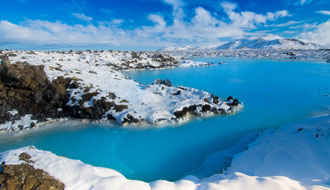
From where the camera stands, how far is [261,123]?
A: 11.2 meters

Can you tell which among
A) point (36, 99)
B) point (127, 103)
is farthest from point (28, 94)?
point (127, 103)

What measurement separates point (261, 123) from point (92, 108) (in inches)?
470

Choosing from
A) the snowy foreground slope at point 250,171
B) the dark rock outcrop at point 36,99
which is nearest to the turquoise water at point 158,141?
the dark rock outcrop at point 36,99

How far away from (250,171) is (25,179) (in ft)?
22.6

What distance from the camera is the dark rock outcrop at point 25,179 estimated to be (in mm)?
4159

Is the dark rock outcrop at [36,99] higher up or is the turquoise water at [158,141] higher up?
the dark rock outcrop at [36,99]

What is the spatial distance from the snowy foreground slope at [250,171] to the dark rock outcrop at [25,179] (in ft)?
0.62

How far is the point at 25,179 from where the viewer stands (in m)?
4.37

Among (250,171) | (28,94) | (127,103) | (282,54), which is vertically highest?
(282,54)

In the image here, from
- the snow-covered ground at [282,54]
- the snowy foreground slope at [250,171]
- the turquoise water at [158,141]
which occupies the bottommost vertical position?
the turquoise water at [158,141]

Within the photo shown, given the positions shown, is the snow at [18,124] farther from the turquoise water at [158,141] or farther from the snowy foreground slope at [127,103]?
the turquoise water at [158,141]

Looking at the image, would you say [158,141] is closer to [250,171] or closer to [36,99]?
[250,171]

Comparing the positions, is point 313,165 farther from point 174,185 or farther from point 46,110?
point 46,110

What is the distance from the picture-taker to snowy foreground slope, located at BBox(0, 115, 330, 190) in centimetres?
473
